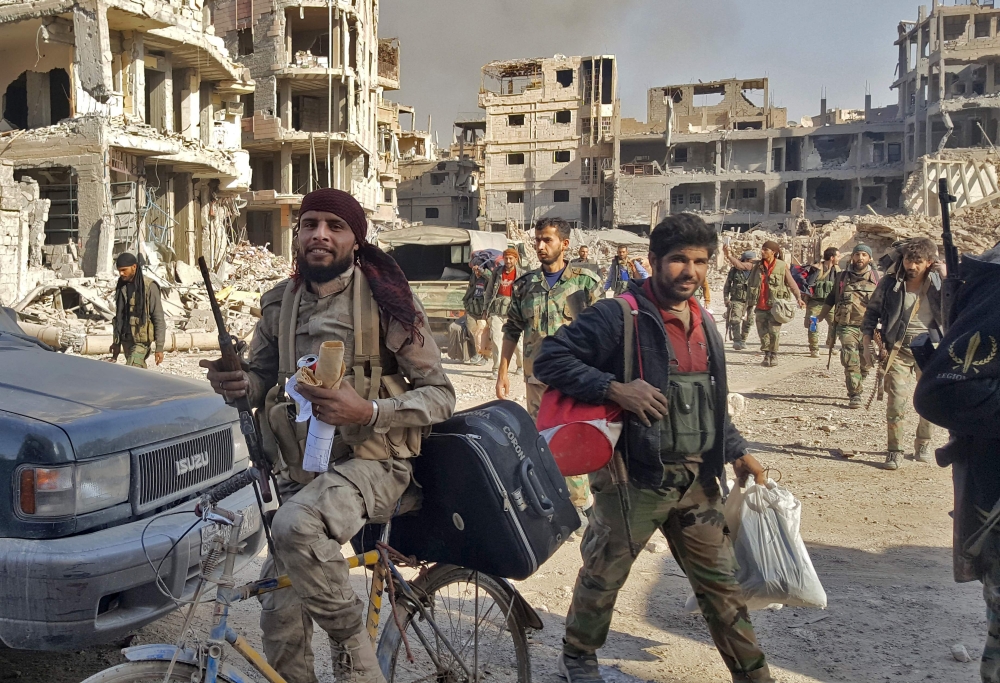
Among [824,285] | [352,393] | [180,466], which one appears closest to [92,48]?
[824,285]

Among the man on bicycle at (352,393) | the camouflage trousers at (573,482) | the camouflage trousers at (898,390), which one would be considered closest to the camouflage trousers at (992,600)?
the man on bicycle at (352,393)

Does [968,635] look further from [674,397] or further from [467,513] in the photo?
[467,513]

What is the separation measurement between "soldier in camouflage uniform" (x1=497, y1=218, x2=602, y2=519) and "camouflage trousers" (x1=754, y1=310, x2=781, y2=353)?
27.1 ft

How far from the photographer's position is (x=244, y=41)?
138ft

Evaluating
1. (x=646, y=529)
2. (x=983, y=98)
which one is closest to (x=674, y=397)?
(x=646, y=529)

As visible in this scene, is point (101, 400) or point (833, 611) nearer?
point (101, 400)

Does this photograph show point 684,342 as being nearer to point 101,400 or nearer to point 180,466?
point 180,466

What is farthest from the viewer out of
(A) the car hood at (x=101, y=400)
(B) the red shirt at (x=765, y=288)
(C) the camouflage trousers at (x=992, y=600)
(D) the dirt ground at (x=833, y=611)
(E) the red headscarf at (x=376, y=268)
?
(B) the red shirt at (x=765, y=288)

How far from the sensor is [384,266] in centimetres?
284

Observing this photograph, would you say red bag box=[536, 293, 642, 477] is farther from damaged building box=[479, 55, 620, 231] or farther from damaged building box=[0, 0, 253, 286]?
damaged building box=[479, 55, 620, 231]

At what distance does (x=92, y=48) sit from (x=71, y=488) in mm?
22434

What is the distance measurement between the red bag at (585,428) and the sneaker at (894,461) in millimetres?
5543

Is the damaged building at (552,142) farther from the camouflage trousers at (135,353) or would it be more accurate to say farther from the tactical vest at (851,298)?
the camouflage trousers at (135,353)

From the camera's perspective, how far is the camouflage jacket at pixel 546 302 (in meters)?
6.17
